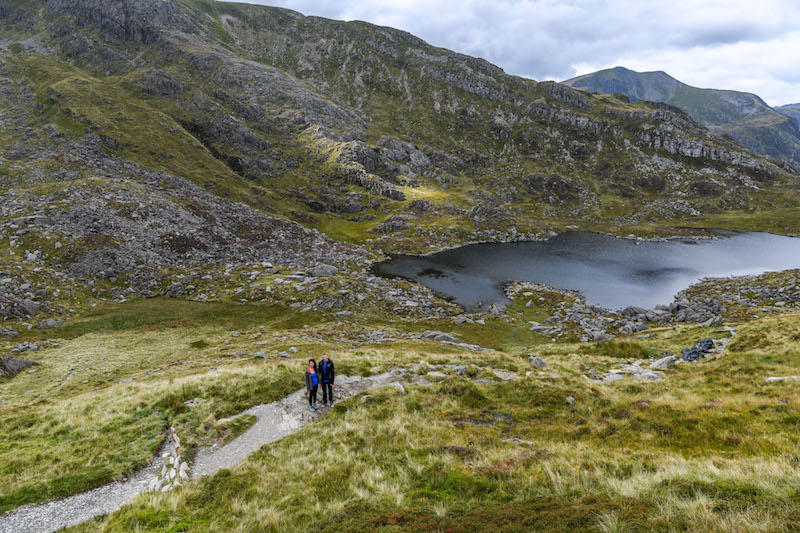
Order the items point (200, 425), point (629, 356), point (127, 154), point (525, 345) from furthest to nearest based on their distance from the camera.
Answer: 1. point (127, 154)
2. point (525, 345)
3. point (629, 356)
4. point (200, 425)

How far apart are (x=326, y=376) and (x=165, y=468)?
8423 millimetres

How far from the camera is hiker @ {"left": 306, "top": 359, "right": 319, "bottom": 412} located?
19.6 metres

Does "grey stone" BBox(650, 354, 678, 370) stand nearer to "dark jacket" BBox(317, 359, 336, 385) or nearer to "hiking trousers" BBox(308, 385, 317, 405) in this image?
"dark jacket" BBox(317, 359, 336, 385)

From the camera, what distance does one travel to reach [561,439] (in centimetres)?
1498

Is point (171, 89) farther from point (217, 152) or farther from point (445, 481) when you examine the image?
point (445, 481)

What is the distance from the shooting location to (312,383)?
19609 millimetres

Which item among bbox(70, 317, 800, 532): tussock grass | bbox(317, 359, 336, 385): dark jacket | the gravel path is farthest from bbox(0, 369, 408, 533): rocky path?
bbox(317, 359, 336, 385): dark jacket

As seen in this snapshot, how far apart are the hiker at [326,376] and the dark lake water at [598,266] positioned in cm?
4827

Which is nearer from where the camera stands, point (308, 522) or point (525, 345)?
point (308, 522)

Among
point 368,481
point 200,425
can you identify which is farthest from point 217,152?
point 368,481

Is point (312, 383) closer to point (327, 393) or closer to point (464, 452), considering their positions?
point (327, 393)

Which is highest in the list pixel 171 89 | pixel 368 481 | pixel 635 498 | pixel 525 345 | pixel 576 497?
pixel 171 89

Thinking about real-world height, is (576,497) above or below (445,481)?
above

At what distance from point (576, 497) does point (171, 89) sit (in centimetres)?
20796
